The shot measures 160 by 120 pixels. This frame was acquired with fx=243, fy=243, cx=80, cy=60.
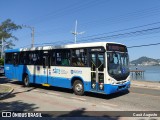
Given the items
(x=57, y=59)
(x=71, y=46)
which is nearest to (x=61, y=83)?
(x=57, y=59)

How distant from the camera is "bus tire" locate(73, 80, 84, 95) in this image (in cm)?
1395

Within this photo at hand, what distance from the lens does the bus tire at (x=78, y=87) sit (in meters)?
13.9

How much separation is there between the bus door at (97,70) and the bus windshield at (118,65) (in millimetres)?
420

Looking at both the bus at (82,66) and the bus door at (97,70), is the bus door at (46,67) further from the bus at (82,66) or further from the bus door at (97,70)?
the bus door at (97,70)

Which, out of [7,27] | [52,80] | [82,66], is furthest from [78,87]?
[7,27]

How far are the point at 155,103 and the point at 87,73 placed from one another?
3916 mm

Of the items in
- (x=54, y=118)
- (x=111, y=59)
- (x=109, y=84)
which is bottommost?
(x=54, y=118)

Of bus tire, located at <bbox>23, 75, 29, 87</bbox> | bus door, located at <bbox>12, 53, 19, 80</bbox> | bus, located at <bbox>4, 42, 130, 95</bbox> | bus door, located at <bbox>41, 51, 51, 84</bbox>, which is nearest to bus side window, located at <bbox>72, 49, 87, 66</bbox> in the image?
bus, located at <bbox>4, 42, 130, 95</bbox>

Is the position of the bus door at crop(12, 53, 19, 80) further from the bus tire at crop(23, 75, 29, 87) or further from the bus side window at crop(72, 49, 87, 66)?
the bus side window at crop(72, 49, 87, 66)

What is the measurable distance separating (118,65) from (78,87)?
272 cm

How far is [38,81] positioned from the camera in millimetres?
17344

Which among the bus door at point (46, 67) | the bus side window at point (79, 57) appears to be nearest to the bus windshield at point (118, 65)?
the bus side window at point (79, 57)

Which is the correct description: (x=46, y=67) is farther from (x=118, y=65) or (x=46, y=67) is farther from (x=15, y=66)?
(x=118, y=65)

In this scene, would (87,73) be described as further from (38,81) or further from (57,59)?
(38,81)
